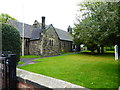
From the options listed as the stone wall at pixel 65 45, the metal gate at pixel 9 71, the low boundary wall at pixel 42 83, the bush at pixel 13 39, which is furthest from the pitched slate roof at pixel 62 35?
the low boundary wall at pixel 42 83

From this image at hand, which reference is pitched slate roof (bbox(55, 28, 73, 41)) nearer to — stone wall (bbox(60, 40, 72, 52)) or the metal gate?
stone wall (bbox(60, 40, 72, 52))

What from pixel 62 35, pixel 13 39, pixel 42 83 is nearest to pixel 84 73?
pixel 42 83

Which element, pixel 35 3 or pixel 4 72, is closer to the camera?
pixel 4 72

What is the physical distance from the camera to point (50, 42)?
14312mm

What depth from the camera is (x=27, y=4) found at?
2.17 meters

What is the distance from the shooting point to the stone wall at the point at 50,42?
11.5 meters

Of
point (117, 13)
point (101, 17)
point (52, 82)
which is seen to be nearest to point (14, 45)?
point (52, 82)

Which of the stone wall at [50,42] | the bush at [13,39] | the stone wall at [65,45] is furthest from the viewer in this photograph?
the stone wall at [65,45]

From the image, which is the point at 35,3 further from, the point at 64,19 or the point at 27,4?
the point at 64,19

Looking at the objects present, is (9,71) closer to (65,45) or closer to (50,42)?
(50,42)

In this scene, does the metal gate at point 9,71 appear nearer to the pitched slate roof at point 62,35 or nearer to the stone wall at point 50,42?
the stone wall at point 50,42

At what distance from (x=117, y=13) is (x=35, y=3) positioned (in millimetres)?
2171

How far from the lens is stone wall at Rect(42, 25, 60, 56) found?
11.5m

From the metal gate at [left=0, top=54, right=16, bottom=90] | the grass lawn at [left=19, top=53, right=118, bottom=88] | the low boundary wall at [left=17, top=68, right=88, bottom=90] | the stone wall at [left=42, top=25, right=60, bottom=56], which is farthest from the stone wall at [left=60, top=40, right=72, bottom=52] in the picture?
the low boundary wall at [left=17, top=68, right=88, bottom=90]
